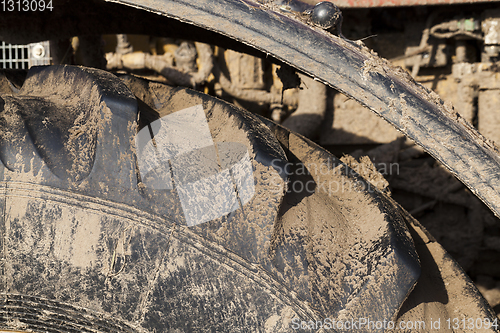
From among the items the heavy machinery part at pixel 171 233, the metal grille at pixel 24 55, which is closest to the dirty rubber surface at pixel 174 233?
the heavy machinery part at pixel 171 233

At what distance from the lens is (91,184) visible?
82 cm

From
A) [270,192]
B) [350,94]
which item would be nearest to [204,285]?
[270,192]

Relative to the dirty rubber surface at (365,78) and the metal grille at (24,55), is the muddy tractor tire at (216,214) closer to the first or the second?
the dirty rubber surface at (365,78)

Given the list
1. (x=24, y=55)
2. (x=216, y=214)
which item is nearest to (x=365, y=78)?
(x=216, y=214)

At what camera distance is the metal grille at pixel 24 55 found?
11.3 ft

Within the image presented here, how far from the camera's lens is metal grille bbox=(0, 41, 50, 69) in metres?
3.45

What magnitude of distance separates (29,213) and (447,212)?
1939 mm

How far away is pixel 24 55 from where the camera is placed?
3.88 m

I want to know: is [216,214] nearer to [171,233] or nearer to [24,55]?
[171,233]

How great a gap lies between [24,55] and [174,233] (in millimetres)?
3970

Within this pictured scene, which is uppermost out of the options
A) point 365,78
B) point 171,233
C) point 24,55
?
point 24,55

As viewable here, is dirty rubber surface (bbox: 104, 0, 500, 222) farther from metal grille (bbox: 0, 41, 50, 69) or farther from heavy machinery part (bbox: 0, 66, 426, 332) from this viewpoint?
metal grille (bbox: 0, 41, 50, 69)

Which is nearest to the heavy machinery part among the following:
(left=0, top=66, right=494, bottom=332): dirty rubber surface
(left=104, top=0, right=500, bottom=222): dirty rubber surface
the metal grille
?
(left=0, top=66, right=494, bottom=332): dirty rubber surface

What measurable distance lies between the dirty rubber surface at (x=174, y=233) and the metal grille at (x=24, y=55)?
3.00 metres
